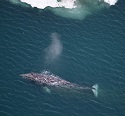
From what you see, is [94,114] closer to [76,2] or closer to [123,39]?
[123,39]

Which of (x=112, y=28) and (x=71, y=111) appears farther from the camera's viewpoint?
→ (x=112, y=28)

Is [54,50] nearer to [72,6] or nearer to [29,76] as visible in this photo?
[29,76]

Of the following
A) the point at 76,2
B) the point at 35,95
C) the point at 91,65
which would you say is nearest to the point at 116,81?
the point at 91,65

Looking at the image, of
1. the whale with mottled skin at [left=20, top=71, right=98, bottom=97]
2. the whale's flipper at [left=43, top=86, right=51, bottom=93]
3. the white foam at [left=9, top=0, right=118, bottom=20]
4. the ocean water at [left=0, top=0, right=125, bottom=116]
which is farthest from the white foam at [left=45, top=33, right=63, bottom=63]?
the white foam at [left=9, top=0, right=118, bottom=20]

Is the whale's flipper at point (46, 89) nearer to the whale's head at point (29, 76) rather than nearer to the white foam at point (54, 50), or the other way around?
the whale's head at point (29, 76)

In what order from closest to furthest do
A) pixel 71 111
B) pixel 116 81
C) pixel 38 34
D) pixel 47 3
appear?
1. pixel 71 111
2. pixel 116 81
3. pixel 38 34
4. pixel 47 3

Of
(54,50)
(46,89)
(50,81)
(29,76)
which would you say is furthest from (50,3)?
(46,89)
